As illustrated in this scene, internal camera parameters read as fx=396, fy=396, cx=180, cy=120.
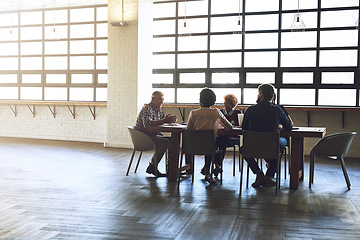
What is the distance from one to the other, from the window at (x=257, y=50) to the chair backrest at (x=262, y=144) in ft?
11.3

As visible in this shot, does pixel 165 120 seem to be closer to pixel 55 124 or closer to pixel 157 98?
pixel 157 98

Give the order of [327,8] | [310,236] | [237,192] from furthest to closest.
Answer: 1. [327,8]
2. [237,192]
3. [310,236]

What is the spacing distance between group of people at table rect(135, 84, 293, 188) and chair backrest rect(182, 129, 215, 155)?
16 cm

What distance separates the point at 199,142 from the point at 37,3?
7.37 meters

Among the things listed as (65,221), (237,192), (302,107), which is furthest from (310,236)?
(302,107)

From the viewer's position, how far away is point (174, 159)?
17.2 ft

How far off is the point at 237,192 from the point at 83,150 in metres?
4.45

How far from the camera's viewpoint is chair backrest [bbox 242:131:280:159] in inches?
174

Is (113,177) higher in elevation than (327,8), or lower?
lower

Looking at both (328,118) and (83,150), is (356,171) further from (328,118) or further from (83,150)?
(83,150)

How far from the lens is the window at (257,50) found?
25.3 feet

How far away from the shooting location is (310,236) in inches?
119

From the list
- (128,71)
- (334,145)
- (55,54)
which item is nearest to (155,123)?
(334,145)

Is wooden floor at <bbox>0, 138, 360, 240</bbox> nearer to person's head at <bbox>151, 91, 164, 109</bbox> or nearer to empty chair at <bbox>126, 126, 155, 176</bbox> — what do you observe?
empty chair at <bbox>126, 126, 155, 176</bbox>
